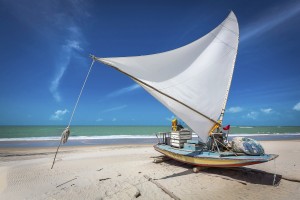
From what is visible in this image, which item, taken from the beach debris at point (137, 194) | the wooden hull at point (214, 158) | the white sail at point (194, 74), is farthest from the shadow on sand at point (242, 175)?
the beach debris at point (137, 194)

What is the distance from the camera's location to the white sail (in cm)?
890

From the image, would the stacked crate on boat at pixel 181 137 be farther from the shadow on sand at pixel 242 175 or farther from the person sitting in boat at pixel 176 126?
the shadow on sand at pixel 242 175

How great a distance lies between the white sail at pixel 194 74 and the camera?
890 cm

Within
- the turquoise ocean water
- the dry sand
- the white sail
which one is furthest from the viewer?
the turquoise ocean water

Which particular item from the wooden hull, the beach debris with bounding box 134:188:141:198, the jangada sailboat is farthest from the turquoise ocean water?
the beach debris with bounding box 134:188:141:198

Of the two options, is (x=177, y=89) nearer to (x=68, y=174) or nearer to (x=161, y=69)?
(x=161, y=69)

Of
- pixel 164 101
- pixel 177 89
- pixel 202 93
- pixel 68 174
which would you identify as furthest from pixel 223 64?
pixel 68 174

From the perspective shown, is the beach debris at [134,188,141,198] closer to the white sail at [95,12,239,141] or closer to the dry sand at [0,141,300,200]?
the dry sand at [0,141,300,200]

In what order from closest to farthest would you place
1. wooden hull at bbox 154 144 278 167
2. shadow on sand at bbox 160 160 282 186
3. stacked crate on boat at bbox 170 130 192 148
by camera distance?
wooden hull at bbox 154 144 278 167
shadow on sand at bbox 160 160 282 186
stacked crate on boat at bbox 170 130 192 148

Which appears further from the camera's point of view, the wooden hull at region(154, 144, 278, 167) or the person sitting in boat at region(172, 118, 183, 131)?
the person sitting in boat at region(172, 118, 183, 131)

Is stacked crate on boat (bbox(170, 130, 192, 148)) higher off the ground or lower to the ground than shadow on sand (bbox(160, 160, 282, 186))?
higher

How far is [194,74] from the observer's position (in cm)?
1005

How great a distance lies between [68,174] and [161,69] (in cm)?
759

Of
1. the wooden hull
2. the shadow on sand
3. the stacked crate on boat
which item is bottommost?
the shadow on sand
